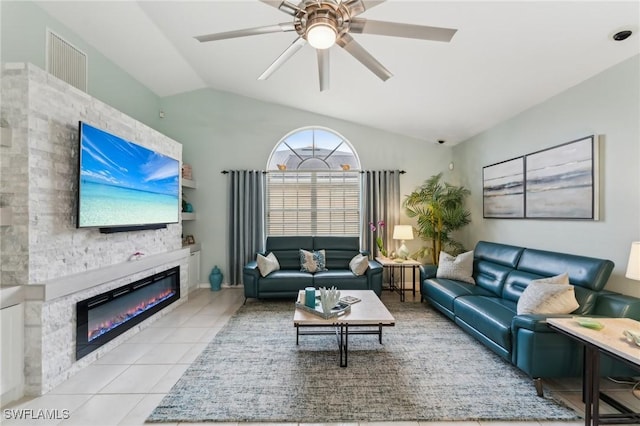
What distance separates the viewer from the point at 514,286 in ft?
10.0

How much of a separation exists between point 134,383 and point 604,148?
15.0ft

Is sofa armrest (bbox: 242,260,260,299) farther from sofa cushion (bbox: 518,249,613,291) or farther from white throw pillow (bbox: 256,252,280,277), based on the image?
sofa cushion (bbox: 518,249,613,291)

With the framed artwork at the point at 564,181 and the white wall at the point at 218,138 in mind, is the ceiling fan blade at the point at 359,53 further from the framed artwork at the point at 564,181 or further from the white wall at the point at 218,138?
the white wall at the point at 218,138

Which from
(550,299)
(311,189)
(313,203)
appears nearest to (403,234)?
(313,203)

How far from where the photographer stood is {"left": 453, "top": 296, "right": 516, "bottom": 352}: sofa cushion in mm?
2396

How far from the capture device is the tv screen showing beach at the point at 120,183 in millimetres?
2508

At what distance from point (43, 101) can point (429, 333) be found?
4193mm

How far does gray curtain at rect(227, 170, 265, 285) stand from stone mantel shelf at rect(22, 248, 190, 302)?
147 centimetres

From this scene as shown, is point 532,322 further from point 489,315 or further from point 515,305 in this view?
point 515,305

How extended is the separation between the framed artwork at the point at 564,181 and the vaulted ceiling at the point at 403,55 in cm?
67

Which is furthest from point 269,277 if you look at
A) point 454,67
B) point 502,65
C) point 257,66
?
point 502,65

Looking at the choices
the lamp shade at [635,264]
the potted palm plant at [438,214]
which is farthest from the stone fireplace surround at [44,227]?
the potted palm plant at [438,214]

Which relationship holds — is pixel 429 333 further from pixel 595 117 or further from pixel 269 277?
pixel 595 117
